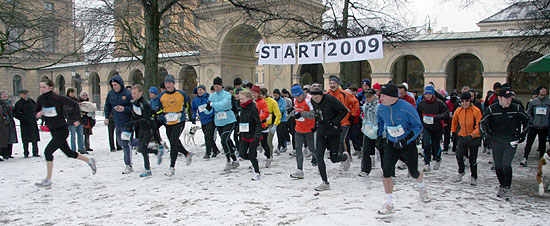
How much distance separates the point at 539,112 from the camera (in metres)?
9.02

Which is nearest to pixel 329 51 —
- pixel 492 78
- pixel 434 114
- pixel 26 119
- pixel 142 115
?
pixel 434 114

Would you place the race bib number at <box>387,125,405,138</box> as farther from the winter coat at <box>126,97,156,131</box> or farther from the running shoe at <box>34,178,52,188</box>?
the running shoe at <box>34,178,52,188</box>

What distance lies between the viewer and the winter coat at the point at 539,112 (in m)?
8.93

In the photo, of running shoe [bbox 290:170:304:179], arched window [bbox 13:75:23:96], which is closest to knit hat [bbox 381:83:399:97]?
running shoe [bbox 290:170:304:179]

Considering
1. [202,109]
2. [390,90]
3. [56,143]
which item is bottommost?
[56,143]

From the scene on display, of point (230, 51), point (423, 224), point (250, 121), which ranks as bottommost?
point (423, 224)

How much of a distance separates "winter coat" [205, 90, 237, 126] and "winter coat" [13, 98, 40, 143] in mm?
5725

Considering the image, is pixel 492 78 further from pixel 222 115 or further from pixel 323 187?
pixel 323 187

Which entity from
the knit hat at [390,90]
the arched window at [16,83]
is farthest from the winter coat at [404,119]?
the arched window at [16,83]

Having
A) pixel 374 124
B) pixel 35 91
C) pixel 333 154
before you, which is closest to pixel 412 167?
pixel 333 154

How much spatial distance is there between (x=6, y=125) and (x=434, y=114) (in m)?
10.8

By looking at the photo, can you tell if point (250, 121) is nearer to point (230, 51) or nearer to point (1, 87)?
point (230, 51)

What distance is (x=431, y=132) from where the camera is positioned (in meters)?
8.06

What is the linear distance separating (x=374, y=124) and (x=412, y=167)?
232 cm
